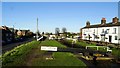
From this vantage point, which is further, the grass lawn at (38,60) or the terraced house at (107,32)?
the terraced house at (107,32)

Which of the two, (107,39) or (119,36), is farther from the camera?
(107,39)

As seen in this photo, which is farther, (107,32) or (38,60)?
(107,32)

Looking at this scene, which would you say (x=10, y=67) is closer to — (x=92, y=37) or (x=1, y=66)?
(x=1, y=66)

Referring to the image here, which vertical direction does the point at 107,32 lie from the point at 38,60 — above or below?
above

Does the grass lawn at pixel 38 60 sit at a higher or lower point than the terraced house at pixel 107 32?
lower

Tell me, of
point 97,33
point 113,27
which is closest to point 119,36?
point 113,27

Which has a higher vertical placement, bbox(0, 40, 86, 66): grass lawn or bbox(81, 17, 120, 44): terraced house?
bbox(81, 17, 120, 44): terraced house

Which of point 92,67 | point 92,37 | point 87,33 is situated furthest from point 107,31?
point 92,67

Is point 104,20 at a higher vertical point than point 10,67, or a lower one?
higher

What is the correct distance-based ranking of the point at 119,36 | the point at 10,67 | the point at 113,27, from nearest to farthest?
the point at 10,67 < the point at 119,36 < the point at 113,27

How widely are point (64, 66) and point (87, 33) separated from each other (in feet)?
224

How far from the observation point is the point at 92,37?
75750mm

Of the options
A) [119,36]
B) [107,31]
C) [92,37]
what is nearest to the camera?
[119,36]

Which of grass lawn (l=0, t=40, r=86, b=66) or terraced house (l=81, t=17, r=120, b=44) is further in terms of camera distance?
terraced house (l=81, t=17, r=120, b=44)
